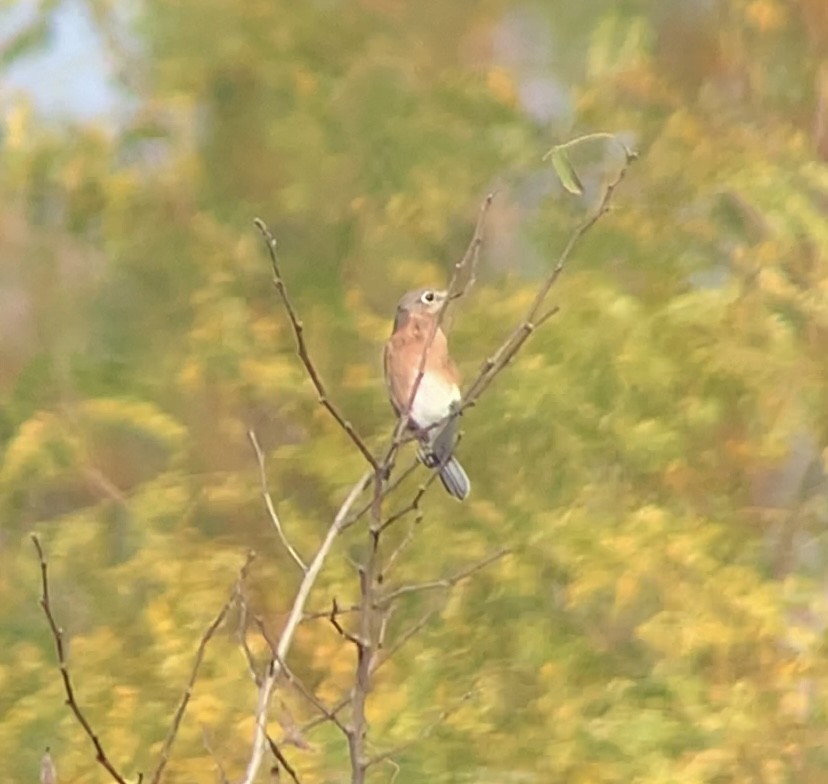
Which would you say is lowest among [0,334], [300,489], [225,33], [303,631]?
[303,631]

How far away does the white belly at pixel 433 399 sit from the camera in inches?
43.6

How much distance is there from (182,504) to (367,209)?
1.32 feet

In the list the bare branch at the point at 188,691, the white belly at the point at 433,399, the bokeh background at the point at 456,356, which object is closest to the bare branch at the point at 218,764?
the bare branch at the point at 188,691

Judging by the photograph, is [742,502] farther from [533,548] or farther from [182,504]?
[182,504]

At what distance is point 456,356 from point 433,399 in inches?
11.7

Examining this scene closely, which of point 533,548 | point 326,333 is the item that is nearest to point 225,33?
point 326,333

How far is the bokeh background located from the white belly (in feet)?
0.72

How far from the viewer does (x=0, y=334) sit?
1.57 metres

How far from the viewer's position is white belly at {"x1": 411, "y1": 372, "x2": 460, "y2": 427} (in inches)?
43.6

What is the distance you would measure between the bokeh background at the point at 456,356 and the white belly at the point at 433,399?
0.22m

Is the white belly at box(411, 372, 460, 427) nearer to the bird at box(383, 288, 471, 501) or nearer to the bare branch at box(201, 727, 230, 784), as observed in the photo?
the bird at box(383, 288, 471, 501)

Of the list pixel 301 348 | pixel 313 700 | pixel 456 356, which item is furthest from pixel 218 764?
pixel 456 356

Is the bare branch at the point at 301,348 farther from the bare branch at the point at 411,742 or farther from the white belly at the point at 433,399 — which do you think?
the white belly at the point at 433,399

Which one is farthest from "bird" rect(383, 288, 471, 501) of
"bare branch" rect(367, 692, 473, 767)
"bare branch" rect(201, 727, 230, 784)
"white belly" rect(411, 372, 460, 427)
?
"bare branch" rect(201, 727, 230, 784)
